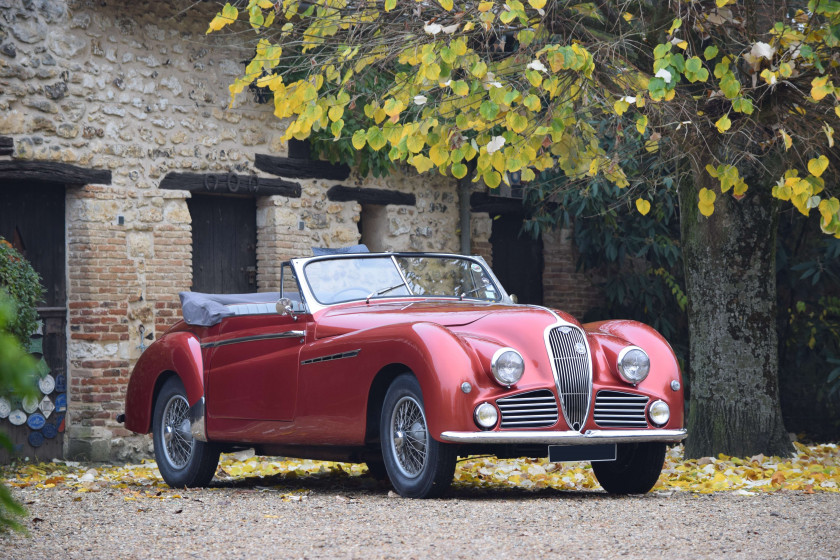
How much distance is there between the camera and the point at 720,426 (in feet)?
28.5

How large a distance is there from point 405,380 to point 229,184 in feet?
19.0

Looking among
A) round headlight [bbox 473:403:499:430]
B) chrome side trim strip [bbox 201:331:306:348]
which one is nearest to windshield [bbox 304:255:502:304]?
chrome side trim strip [bbox 201:331:306:348]

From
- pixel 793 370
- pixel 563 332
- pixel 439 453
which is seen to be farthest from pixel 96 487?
pixel 793 370

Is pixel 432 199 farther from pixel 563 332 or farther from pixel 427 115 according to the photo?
pixel 563 332

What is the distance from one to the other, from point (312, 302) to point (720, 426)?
3.63 metres

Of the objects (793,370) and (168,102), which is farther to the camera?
(793,370)

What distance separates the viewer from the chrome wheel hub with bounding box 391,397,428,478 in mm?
5926

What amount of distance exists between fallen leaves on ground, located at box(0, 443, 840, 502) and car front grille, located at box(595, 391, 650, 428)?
0.81m

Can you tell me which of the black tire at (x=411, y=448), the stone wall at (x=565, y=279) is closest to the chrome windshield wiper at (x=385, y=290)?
the black tire at (x=411, y=448)

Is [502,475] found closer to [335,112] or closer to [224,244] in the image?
[335,112]

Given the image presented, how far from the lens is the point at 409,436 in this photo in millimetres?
6004

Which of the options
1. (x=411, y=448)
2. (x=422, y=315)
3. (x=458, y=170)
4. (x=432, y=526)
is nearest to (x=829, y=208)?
(x=458, y=170)

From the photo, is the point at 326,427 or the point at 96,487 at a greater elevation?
the point at 326,427

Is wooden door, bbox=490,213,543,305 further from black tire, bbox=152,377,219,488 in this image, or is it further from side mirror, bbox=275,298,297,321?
side mirror, bbox=275,298,297,321
